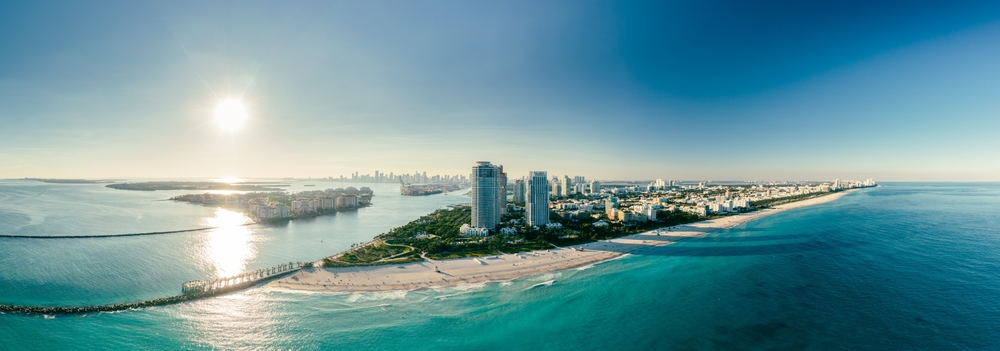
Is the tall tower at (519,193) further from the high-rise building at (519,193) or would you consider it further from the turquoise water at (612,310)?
the turquoise water at (612,310)

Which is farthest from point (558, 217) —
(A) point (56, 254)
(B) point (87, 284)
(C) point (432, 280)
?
(A) point (56, 254)

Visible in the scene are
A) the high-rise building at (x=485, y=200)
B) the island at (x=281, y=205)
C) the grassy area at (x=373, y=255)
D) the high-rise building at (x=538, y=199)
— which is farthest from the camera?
the island at (x=281, y=205)

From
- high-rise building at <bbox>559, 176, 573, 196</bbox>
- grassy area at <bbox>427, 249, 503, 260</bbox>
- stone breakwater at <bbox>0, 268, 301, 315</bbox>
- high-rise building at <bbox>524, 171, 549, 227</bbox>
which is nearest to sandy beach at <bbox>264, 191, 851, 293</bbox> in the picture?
grassy area at <bbox>427, 249, 503, 260</bbox>

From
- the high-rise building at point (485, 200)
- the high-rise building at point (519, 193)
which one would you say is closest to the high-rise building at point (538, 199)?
the high-rise building at point (485, 200)

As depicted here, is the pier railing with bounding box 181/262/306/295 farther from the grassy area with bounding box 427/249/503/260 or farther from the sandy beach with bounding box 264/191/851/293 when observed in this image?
the grassy area with bounding box 427/249/503/260

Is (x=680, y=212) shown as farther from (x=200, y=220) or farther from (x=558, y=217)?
(x=200, y=220)

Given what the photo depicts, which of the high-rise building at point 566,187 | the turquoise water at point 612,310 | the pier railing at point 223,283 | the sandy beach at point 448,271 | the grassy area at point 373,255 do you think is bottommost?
the turquoise water at point 612,310

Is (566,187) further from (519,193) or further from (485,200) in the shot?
(485,200)
